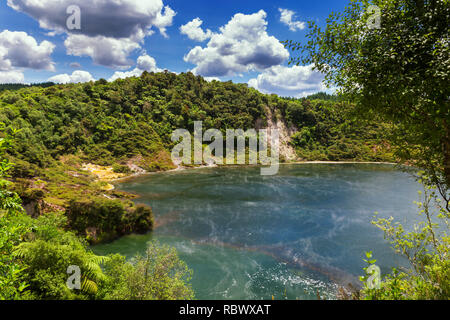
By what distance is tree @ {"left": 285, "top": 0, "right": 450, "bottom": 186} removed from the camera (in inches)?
199

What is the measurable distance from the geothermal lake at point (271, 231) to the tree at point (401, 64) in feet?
41.0

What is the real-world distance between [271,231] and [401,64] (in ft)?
99.1

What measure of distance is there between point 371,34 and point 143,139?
92.6 m

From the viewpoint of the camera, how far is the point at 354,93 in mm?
6633

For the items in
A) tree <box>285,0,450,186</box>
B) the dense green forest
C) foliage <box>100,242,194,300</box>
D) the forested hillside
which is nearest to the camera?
tree <box>285,0,450,186</box>

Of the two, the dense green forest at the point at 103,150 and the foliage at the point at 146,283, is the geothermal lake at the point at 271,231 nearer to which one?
the dense green forest at the point at 103,150

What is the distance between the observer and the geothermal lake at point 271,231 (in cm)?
2180

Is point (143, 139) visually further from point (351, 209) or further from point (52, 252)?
point (52, 252)

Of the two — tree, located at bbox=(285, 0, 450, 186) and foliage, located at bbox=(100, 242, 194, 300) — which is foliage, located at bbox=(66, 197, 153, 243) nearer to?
foliage, located at bbox=(100, 242, 194, 300)

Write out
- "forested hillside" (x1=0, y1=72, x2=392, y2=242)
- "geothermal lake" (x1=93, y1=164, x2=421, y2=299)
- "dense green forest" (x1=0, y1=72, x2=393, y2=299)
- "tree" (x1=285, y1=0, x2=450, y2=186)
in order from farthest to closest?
"forested hillside" (x1=0, y1=72, x2=392, y2=242)
"geothermal lake" (x1=93, y1=164, x2=421, y2=299)
"dense green forest" (x1=0, y1=72, x2=393, y2=299)
"tree" (x1=285, y1=0, x2=450, y2=186)

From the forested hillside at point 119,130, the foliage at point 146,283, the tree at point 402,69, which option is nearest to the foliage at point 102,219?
the forested hillside at point 119,130

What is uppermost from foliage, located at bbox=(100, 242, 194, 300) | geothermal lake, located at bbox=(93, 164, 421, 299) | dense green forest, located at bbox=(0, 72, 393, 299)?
dense green forest, located at bbox=(0, 72, 393, 299)

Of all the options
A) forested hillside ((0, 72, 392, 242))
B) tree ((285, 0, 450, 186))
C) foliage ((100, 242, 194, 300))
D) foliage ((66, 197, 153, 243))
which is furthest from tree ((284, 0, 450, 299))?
foliage ((66, 197, 153, 243))

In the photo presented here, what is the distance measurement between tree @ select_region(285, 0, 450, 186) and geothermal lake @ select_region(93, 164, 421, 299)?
1249 centimetres
